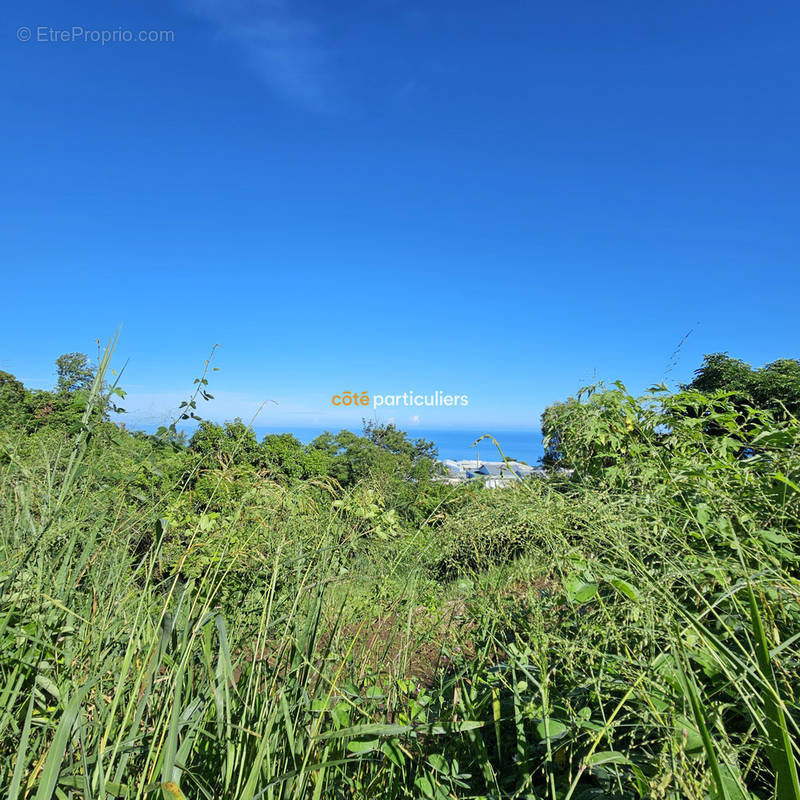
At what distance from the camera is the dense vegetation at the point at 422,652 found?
861 mm

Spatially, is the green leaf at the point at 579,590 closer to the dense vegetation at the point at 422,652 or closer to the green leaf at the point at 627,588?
the dense vegetation at the point at 422,652

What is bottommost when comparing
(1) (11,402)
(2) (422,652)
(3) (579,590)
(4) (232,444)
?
(2) (422,652)

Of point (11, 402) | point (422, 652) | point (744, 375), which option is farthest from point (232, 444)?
point (744, 375)

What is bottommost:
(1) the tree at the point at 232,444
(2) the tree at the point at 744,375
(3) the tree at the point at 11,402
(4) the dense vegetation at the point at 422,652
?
(4) the dense vegetation at the point at 422,652

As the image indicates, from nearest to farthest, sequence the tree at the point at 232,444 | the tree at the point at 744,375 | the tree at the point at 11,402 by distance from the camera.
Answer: the tree at the point at 232,444 → the tree at the point at 11,402 → the tree at the point at 744,375

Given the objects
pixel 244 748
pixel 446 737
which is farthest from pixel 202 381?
pixel 446 737

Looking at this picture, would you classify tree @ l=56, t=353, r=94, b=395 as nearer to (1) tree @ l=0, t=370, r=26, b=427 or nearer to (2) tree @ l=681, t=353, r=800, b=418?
(1) tree @ l=0, t=370, r=26, b=427

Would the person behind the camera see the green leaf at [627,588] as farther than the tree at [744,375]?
No

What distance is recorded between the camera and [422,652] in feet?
6.10

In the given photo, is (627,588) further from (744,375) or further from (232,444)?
(744,375)

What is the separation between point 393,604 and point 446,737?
1.24 ft

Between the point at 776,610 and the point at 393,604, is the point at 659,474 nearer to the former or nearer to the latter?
the point at 776,610

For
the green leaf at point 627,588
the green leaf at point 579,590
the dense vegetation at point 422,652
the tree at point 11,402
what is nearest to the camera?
the green leaf at point 627,588

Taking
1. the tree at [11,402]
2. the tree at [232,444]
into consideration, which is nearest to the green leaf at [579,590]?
the tree at [232,444]
